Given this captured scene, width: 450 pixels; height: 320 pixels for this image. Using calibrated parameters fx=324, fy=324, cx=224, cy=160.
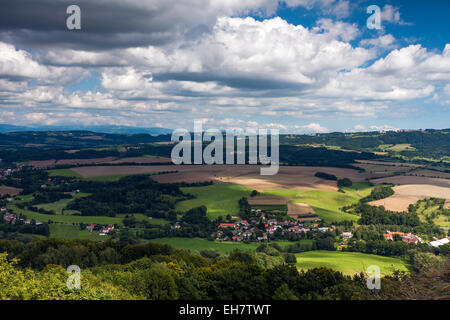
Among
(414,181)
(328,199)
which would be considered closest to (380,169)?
(414,181)

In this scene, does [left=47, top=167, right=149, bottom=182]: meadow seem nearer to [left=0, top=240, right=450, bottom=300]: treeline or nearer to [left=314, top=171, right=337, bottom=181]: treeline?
[left=314, top=171, right=337, bottom=181]: treeline


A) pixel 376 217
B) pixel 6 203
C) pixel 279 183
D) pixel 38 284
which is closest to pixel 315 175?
pixel 279 183

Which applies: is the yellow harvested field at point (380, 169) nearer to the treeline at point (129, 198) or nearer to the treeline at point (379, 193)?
the treeline at point (379, 193)

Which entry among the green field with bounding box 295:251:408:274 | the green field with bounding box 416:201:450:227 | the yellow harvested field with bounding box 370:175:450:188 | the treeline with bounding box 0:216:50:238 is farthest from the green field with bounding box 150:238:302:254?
the yellow harvested field with bounding box 370:175:450:188

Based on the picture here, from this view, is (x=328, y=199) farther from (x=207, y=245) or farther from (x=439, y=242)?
(x=207, y=245)
